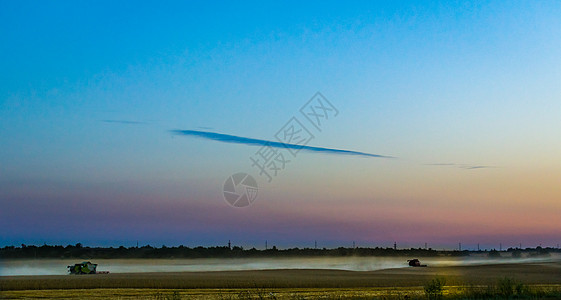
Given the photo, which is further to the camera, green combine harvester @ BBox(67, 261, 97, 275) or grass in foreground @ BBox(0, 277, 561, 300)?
green combine harvester @ BBox(67, 261, 97, 275)

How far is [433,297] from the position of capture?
31109 mm

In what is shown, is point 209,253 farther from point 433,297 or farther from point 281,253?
point 433,297

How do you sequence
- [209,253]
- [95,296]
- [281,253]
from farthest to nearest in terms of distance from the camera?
[281,253]
[209,253]
[95,296]

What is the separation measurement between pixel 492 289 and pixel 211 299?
15.5 metres

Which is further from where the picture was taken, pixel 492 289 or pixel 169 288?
pixel 169 288

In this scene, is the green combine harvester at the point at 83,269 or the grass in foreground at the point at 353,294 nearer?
the grass in foreground at the point at 353,294

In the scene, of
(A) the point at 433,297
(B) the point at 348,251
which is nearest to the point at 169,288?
(A) the point at 433,297

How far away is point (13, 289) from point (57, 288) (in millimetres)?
2930

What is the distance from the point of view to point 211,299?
38719 mm

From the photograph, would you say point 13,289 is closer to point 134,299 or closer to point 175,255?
point 134,299

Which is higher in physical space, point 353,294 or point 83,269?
point 83,269

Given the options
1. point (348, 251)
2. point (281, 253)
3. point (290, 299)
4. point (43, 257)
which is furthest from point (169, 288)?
point (348, 251)

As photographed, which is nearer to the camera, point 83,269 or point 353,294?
point 353,294

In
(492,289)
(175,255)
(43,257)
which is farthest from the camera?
(175,255)
